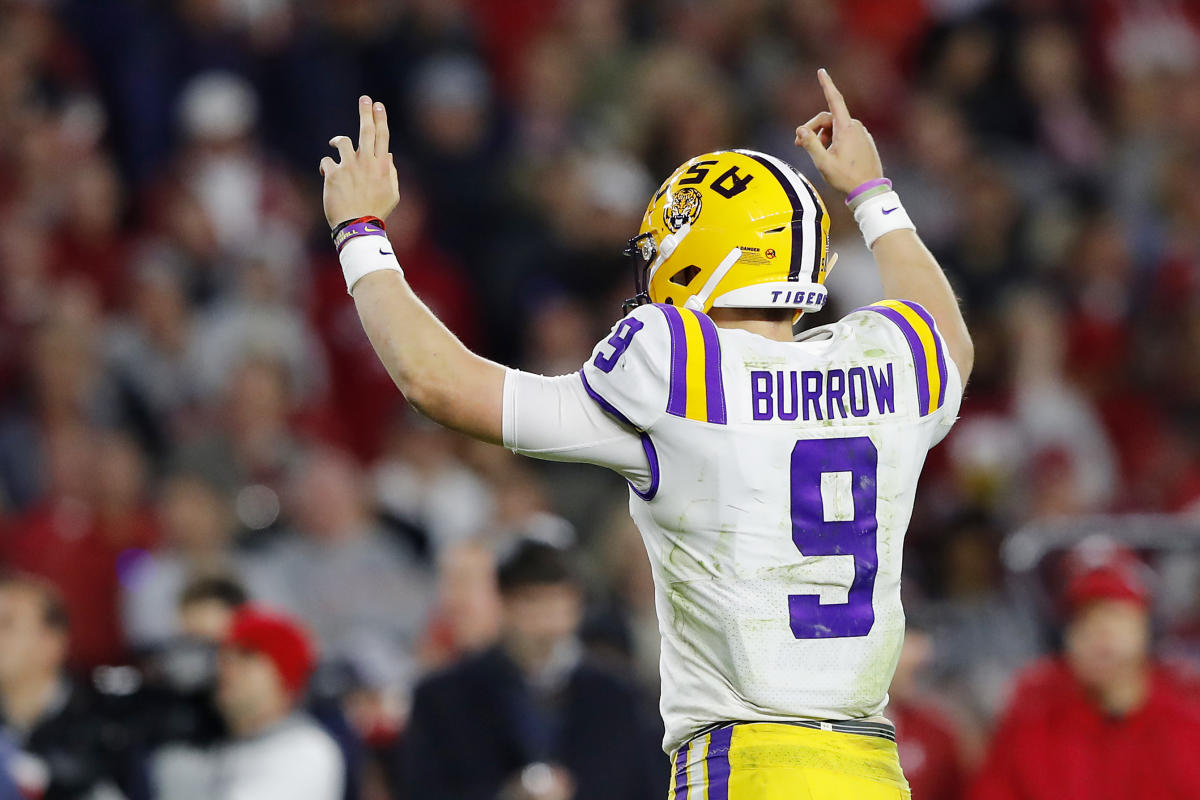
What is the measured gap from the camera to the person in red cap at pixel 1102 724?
627 cm

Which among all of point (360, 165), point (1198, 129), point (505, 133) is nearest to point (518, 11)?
point (505, 133)

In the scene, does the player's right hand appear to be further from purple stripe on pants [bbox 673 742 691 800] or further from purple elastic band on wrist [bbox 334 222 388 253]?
purple stripe on pants [bbox 673 742 691 800]

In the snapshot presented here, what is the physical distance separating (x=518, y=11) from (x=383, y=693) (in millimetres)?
6431

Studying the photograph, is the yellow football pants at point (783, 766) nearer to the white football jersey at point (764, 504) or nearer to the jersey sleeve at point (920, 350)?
the white football jersey at point (764, 504)

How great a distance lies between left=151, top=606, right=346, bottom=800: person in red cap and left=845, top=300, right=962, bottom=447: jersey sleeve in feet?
10.9

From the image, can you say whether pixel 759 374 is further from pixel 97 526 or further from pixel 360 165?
pixel 97 526

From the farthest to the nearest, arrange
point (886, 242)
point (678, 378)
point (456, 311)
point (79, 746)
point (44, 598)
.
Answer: point (456, 311)
point (44, 598)
point (79, 746)
point (886, 242)
point (678, 378)

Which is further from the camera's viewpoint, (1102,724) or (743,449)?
(1102,724)

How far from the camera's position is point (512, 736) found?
266 inches

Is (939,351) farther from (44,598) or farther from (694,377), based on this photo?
(44,598)

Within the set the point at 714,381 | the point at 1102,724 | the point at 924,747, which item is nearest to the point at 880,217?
the point at 714,381

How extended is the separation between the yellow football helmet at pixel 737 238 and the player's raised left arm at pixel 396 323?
18.1 inches

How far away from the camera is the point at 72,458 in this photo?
30.8 feet

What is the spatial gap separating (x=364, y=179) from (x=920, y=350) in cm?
113
